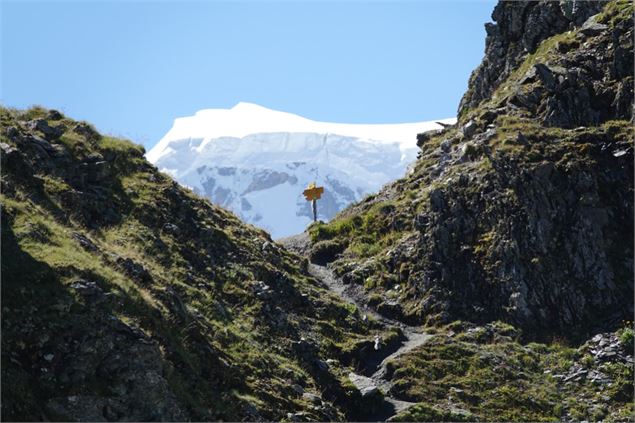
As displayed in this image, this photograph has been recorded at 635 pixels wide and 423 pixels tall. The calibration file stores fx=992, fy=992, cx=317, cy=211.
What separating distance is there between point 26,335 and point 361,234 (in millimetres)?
31863

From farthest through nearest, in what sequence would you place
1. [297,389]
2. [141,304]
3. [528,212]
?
[528,212], [297,389], [141,304]

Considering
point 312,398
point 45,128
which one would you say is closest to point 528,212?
point 312,398

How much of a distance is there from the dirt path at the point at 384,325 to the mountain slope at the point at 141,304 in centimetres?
76

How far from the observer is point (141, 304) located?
32.2m

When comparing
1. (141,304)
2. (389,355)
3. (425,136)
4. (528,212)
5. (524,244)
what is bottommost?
(389,355)

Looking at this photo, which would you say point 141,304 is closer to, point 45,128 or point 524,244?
point 45,128

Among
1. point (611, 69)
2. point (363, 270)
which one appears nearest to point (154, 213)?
point (363, 270)

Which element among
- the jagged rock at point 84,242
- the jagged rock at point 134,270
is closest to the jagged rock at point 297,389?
the jagged rock at point 134,270

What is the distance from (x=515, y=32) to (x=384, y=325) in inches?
1147

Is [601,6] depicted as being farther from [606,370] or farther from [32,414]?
[32,414]

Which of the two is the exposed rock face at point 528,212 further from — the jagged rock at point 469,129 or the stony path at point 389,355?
the stony path at point 389,355

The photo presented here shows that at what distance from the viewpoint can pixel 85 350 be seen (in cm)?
2869

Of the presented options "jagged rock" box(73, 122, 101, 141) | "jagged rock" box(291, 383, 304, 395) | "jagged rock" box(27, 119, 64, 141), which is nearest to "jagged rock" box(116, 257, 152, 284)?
"jagged rock" box(291, 383, 304, 395)

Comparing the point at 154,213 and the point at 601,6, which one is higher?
the point at 601,6
